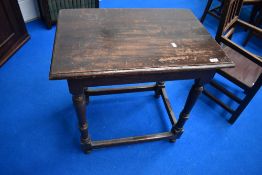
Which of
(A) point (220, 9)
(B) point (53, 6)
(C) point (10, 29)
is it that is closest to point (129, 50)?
(C) point (10, 29)

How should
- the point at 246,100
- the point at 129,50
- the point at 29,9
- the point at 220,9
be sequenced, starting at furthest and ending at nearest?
the point at 220,9 → the point at 29,9 → the point at 246,100 → the point at 129,50

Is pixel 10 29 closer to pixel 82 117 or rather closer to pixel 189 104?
pixel 82 117

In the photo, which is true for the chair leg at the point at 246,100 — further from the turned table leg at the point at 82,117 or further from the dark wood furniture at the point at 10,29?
the dark wood furniture at the point at 10,29

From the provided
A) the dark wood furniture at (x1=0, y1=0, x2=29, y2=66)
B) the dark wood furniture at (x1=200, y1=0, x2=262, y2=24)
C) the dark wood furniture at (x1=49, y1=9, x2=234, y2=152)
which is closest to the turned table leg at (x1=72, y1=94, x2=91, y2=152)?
the dark wood furniture at (x1=49, y1=9, x2=234, y2=152)

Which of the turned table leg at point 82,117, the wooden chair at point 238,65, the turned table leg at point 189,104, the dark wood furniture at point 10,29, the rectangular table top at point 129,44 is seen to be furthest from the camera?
the dark wood furniture at point 10,29

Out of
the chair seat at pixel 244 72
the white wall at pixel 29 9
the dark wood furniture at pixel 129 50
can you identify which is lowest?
the white wall at pixel 29 9

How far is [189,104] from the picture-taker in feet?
4.50

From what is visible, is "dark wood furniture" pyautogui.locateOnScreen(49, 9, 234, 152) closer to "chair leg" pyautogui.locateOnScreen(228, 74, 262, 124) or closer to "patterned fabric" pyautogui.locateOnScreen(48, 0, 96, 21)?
"chair leg" pyautogui.locateOnScreen(228, 74, 262, 124)

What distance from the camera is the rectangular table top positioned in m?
0.99

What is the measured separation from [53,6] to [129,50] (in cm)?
183

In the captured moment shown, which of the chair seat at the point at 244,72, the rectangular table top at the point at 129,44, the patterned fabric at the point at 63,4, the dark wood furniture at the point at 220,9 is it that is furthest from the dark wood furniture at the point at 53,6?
the chair seat at the point at 244,72

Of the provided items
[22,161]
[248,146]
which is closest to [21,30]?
[22,161]

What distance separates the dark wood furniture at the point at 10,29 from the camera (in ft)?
6.79

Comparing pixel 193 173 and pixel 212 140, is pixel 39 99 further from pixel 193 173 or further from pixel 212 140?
pixel 212 140
